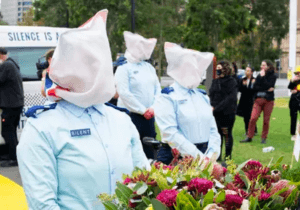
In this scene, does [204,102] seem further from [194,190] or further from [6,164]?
[6,164]

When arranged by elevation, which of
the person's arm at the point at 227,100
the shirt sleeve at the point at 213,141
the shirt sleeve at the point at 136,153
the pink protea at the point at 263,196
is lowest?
the person's arm at the point at 227,100

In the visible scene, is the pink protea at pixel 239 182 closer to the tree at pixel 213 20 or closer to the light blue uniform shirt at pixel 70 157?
the light blue uniform shirt at pixel 70 157

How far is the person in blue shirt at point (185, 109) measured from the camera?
207 inches

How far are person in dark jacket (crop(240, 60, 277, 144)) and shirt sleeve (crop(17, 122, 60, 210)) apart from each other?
1014 cm

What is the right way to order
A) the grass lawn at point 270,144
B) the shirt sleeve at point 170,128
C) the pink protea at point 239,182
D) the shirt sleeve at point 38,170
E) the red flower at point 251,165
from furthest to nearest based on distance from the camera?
the grass lawn at point 270,144 < the shirt sleeve at point 170,128 < the shirt sleeve at point 38,170 < the red flower at point 251,165 < the pink protea at point 239,182

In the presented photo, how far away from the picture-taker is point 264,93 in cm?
1262

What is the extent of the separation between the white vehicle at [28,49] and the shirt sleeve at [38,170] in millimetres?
8032

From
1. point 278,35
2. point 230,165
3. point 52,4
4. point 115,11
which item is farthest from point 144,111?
point 278,35

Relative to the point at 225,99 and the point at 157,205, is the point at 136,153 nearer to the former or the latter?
the point at 157,205

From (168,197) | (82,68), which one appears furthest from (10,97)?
(168,197)

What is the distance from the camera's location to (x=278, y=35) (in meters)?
46.3

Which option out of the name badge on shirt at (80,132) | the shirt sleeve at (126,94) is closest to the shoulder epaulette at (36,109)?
the name badge on shirt at (80,132)

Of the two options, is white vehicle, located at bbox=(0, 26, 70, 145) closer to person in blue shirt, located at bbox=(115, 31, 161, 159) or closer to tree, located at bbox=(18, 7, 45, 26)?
person in blue shirt, located at bbox=(115, 31, 161, 159)

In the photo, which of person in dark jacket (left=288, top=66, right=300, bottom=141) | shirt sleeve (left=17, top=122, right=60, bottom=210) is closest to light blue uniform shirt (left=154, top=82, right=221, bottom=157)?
shirt sleeve (left=17, top=122, right=60, bottom=210)
